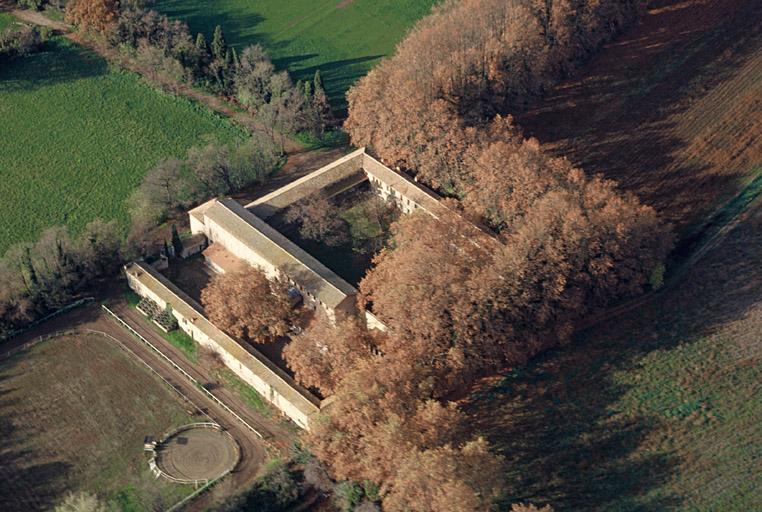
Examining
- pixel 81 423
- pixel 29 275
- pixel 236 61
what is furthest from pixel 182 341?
pixel 236 61

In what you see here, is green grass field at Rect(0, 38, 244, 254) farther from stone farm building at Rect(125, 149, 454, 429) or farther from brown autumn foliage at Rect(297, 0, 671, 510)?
brown autumn foliage at Rect(297, 0, 671, 510)

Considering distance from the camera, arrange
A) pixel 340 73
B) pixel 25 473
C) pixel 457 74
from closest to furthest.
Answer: pixel 25 473, pixel 457 74, pixel 340 73

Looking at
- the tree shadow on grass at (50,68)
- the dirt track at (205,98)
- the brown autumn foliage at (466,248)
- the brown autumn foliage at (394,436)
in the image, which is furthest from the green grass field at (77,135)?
the brown autumn foliage at (394,436)

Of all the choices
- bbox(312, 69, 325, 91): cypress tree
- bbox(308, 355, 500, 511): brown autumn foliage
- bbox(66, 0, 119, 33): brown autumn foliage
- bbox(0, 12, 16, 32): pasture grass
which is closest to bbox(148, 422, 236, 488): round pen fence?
bbox(308, 355, 500, 511): brown autumn foliage

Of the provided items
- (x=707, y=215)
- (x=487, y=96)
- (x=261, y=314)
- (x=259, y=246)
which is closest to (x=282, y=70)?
(x=487, y=96)

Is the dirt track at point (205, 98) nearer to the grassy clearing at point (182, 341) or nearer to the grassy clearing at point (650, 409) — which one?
the grassy clearing at point (182, 341)

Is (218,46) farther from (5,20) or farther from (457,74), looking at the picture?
(5,20)
